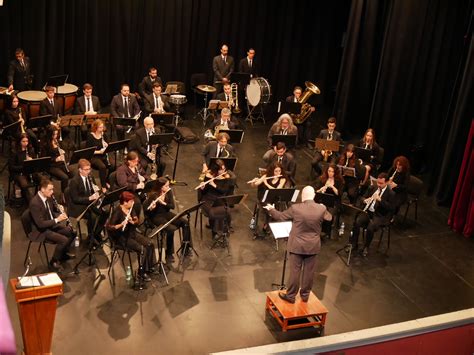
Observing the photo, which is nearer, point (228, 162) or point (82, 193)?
point (82, 193)

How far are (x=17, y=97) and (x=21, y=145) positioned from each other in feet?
7.64

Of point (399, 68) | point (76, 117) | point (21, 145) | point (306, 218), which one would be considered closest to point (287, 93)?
point (399, 68)

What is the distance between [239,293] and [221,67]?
7.26 m

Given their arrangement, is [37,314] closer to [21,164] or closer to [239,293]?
[239,293]

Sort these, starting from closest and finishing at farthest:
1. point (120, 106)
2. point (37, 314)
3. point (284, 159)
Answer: point (37, 314) < point (284, 159) < point (120, 106)

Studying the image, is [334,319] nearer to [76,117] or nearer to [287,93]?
[76,117]

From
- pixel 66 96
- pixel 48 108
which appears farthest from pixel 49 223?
pixel 66 96

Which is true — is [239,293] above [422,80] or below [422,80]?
below

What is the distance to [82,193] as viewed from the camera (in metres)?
8.91

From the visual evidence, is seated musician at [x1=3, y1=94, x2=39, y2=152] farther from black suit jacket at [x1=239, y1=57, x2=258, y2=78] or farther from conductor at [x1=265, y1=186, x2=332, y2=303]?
black suit jacket at [x1=239, y1=57, x2=258, y2=78]

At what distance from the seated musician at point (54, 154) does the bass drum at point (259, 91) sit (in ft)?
16.9

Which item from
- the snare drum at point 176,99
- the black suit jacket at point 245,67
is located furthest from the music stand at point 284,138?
the black suit jacket at point 245,67

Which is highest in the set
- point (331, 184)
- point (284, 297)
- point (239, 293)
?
point (331, 184)

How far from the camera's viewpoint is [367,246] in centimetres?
966
